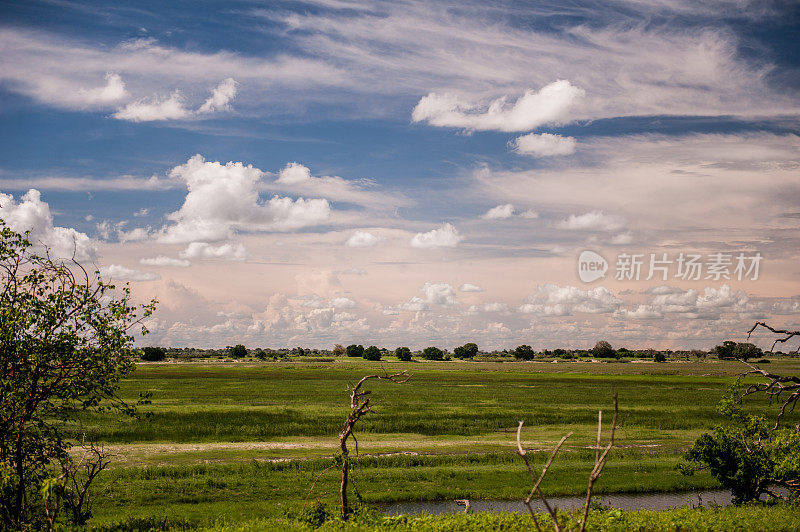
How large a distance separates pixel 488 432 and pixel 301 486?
2182 cm

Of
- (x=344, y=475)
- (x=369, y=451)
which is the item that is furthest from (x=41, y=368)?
(x=369, y=451)

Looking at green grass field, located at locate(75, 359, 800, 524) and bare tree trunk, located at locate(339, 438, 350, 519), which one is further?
green grass field, located at locate(75, 359, 800, 524)

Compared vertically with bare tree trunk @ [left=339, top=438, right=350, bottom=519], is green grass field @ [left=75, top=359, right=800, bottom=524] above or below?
below

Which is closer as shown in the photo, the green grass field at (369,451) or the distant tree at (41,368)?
the distant tree at (41,368)

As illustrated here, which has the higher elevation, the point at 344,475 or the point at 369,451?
the point at 344,475

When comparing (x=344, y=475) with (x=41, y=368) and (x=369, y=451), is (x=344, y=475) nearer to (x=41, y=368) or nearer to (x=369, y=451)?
(x=41, y=368)

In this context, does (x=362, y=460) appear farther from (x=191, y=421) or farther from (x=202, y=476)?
(x=191, y=421)

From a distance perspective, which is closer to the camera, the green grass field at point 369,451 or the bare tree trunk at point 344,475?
the bare tree trunk at point 344,475

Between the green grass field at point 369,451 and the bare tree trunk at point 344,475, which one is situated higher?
the bare tree trunk at point 344,475

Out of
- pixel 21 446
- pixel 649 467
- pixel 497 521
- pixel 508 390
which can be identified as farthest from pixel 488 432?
pixel 508 390

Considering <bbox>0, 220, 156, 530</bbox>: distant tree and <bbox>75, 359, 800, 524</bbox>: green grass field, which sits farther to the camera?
<bbox>75, 359, 800, 524</bbox>: green grass field

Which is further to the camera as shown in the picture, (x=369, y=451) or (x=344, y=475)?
(x=369, y=451)

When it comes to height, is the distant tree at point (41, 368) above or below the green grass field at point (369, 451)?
above

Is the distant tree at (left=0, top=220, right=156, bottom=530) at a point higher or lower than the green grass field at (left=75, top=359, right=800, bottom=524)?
higher
